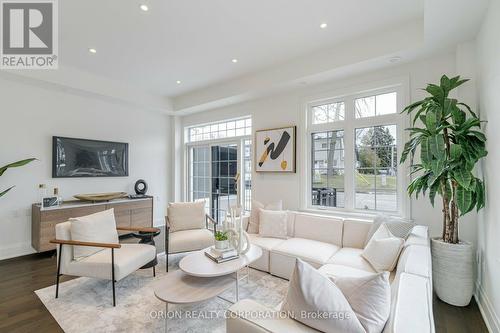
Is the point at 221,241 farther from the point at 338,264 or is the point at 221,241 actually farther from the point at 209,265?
the point at 338,264

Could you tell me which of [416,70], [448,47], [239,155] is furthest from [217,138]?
[448,47]

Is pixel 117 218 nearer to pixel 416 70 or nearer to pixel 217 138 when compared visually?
pixel 217 138

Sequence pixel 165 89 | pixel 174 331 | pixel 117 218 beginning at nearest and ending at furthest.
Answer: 1. pixel 174 331
2. pixel 117 218
3. pixel 165 89

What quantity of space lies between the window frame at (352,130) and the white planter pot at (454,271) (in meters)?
0.82

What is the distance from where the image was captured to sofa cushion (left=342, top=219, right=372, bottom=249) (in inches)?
123

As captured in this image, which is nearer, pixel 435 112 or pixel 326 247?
pixel 435 112

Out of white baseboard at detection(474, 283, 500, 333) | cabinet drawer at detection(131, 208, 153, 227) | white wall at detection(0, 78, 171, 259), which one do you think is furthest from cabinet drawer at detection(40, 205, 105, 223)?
white baseboard at detection(474, 283, 500, 333)

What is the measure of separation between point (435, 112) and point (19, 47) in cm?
533

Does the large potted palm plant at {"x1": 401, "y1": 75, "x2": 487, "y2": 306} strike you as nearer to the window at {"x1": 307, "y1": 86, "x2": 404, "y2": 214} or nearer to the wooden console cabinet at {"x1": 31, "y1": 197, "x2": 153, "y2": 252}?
the window at {"x1": 307, "y1": 86, "x2": 404, "y2": 214}

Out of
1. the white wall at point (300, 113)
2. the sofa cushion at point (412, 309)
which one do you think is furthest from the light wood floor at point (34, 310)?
the sofa cushion at point (412, 309)

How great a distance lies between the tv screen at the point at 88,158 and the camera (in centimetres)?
441

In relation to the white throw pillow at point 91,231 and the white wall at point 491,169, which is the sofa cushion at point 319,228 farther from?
the white throw pillow at point 91,231

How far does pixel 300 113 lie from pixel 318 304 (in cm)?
350

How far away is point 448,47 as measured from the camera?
2898 millimetres
